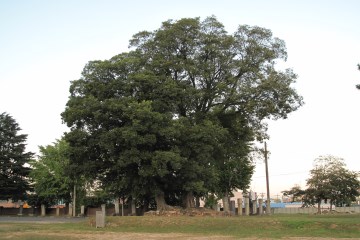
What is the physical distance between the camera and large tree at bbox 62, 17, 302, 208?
31281mm

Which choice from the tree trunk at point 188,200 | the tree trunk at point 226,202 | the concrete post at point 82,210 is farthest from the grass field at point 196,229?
the concrete post at point 82,210

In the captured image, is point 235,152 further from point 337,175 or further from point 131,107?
point 337,175

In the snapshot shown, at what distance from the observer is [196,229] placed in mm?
27609

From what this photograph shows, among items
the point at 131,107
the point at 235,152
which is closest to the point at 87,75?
the point at 131,107

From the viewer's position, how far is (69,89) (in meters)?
35.6

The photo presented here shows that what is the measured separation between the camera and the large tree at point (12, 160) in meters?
66.8

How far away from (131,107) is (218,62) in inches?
369

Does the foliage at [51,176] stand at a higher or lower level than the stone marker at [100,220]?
higher

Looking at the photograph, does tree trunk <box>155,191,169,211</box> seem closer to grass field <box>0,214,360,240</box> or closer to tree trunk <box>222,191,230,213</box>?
grass field <box>0,214,360,240</box>

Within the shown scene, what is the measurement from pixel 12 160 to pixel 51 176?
28.6ft

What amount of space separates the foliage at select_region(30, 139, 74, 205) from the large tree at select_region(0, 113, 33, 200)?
→ 6.99 ft

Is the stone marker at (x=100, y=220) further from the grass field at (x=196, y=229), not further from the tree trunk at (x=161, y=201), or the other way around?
the tree trunk at (x=161, y=201)

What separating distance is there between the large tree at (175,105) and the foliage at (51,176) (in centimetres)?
3003

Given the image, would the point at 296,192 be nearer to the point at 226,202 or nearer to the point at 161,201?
the point at 226,202
